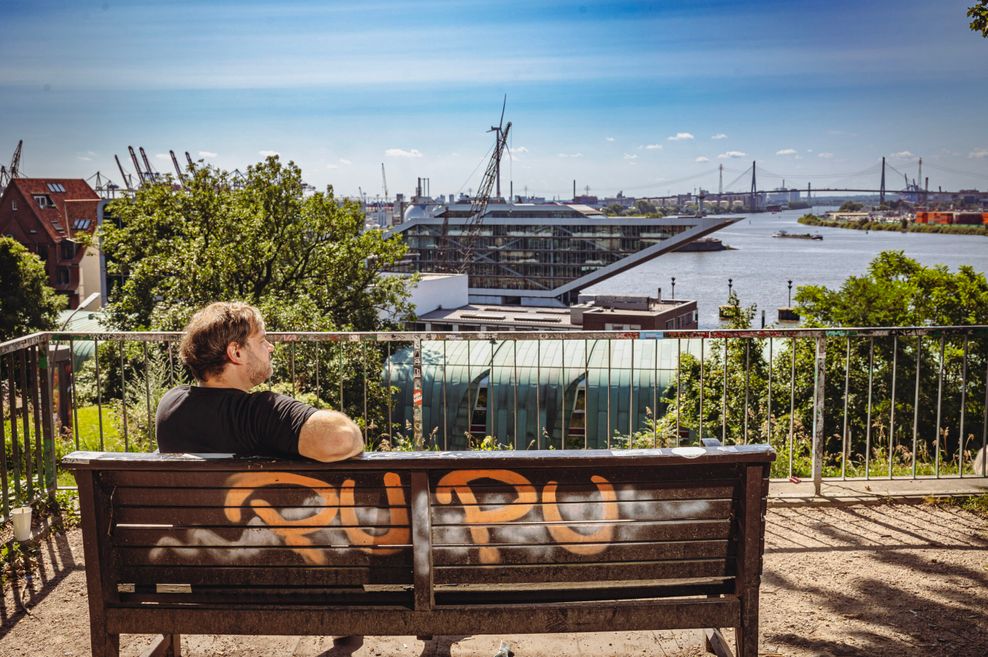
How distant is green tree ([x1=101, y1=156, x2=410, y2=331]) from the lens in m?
31.1

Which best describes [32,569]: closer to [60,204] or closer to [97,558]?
[97,558]

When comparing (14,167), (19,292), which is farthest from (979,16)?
(14,167)

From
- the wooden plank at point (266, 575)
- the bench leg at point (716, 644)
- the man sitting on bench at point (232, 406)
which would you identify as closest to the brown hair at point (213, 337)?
→ the man sitting on bench at point (232, 406)

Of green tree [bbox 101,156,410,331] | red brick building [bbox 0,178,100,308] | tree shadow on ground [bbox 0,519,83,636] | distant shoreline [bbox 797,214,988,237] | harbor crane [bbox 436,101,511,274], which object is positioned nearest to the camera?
tree shadow on ground [bbox 0,519,83,636]

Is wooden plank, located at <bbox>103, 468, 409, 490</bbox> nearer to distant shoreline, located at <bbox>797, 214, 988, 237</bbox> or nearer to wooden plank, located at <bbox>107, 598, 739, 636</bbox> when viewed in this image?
wooden plank, located at <bbox>107, 598, 739, 636</bbox>

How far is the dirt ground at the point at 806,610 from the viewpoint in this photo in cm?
340

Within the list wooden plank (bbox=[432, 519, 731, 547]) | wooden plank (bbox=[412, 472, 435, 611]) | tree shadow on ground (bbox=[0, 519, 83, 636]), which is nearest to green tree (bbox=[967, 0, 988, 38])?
wooden plank (bbox=[432, 519, 731, 547])

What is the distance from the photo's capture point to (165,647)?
3.21 meters

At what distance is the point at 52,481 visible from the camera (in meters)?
5.31

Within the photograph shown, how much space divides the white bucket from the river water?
6971 centimetres

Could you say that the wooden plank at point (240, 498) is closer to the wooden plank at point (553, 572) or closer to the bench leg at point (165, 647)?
the wooden plank at point (553, 572)

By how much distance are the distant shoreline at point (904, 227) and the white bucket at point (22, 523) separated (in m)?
54.1

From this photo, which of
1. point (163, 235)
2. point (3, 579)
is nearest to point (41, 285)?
point (163, 235)

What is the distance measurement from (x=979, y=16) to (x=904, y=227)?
7900 cm
